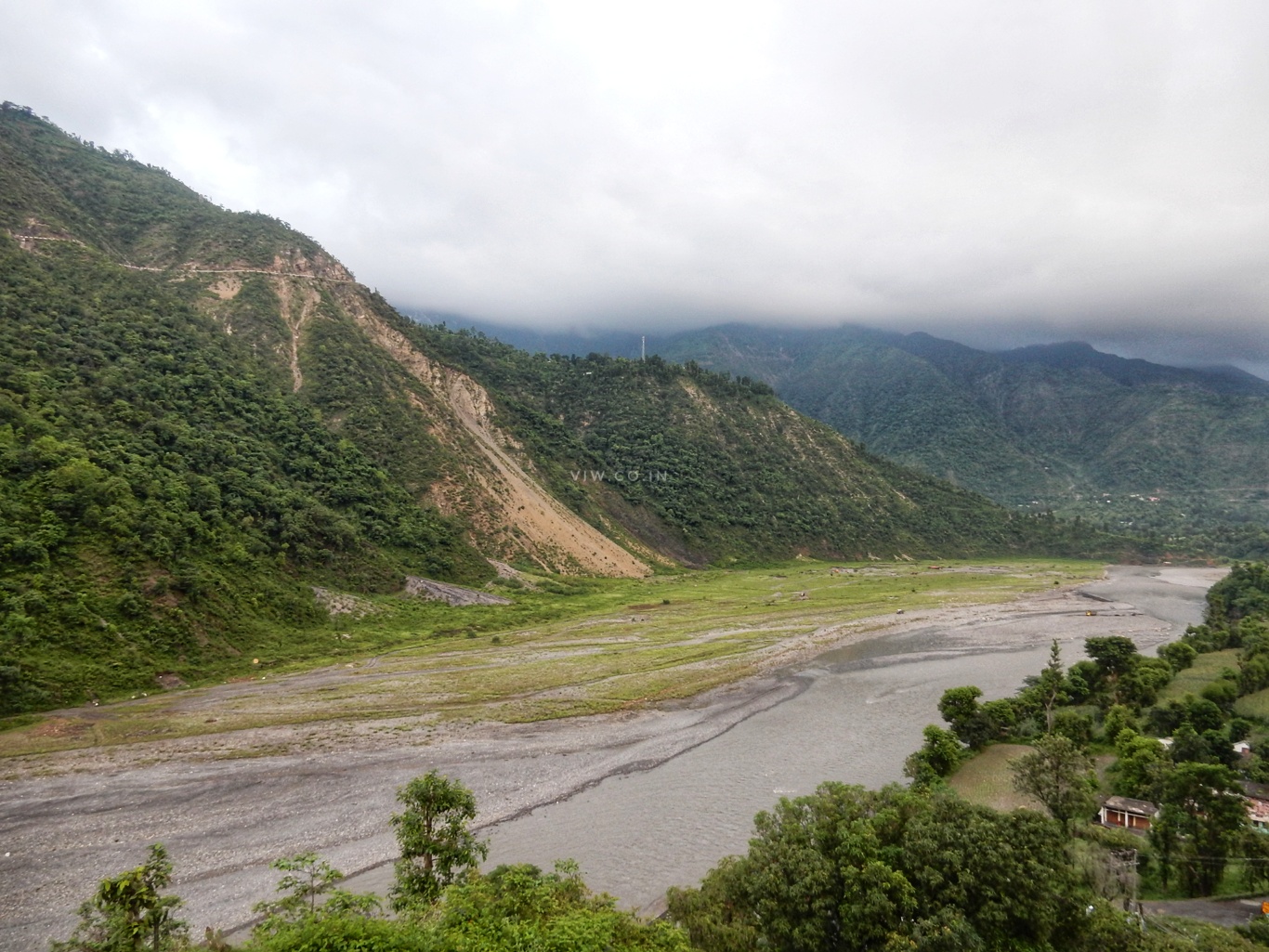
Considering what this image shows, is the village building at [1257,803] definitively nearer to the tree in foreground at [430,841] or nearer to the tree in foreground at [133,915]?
the tree in foreground at [430,841]

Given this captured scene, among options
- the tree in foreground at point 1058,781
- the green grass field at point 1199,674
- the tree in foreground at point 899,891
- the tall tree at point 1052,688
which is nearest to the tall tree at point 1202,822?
the tree in foreground at point 1058,781

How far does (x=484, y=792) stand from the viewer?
117 feet

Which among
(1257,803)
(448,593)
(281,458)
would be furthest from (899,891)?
(281,458)

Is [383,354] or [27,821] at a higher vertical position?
[383,354]

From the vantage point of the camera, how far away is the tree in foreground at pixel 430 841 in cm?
2098

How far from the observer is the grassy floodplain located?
43594 millimetres

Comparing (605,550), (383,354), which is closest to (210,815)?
(605,550)

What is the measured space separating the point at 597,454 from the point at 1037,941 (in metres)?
128

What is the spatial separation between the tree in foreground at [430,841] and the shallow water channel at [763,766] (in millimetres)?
7983

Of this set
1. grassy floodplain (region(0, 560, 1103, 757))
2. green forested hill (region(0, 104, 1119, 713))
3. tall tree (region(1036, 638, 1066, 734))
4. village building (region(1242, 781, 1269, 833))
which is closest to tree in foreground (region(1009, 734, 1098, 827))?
village building (region(1242, 781, 1269, 833))

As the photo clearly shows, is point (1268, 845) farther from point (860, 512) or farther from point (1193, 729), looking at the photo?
point (860, 512)

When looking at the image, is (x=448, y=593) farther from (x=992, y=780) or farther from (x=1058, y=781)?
(x=1058, y=781)

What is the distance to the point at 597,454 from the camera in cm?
14488

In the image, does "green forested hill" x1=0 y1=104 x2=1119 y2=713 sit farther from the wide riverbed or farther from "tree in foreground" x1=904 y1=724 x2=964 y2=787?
"tree in foreground" x1=904 y1=724 x2=964 y2=787
